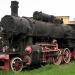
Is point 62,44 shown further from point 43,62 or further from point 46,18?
point 43,62

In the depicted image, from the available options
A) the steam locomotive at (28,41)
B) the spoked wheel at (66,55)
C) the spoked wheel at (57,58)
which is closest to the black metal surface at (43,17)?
the steam locomotive at (28,41)

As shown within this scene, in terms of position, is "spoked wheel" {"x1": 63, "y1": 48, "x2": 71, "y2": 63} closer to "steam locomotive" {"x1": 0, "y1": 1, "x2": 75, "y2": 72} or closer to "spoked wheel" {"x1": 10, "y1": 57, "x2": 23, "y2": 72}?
"steam locomotive" {"x1": 0, "y1": 1, "x2": 75, "y2": 72}

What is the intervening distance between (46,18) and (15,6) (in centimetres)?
250

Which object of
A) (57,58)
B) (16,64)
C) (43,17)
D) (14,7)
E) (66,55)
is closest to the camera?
(16,64)

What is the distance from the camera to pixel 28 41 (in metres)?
15.6

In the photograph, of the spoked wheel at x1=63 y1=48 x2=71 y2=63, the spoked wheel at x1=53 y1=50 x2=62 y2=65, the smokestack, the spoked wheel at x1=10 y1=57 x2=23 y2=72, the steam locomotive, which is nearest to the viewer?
the spoked wheel at x1=10 y1=57 x2=23 y2=72

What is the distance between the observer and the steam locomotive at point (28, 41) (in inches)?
569

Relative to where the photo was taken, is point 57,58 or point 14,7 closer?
point 14,7

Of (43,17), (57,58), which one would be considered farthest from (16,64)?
(43,17)

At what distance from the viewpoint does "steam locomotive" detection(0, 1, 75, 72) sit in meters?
14.5

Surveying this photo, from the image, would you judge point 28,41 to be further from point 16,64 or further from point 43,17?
point 43,17

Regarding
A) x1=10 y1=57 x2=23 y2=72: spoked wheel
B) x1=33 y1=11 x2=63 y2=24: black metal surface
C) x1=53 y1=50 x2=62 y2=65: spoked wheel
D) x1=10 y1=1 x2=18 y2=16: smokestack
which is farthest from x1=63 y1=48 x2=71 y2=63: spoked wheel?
x1=10 y1=57 x2=23 y2=72: spoked wheel

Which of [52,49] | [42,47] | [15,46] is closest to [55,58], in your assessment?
[52,49]

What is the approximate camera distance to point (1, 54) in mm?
14438
